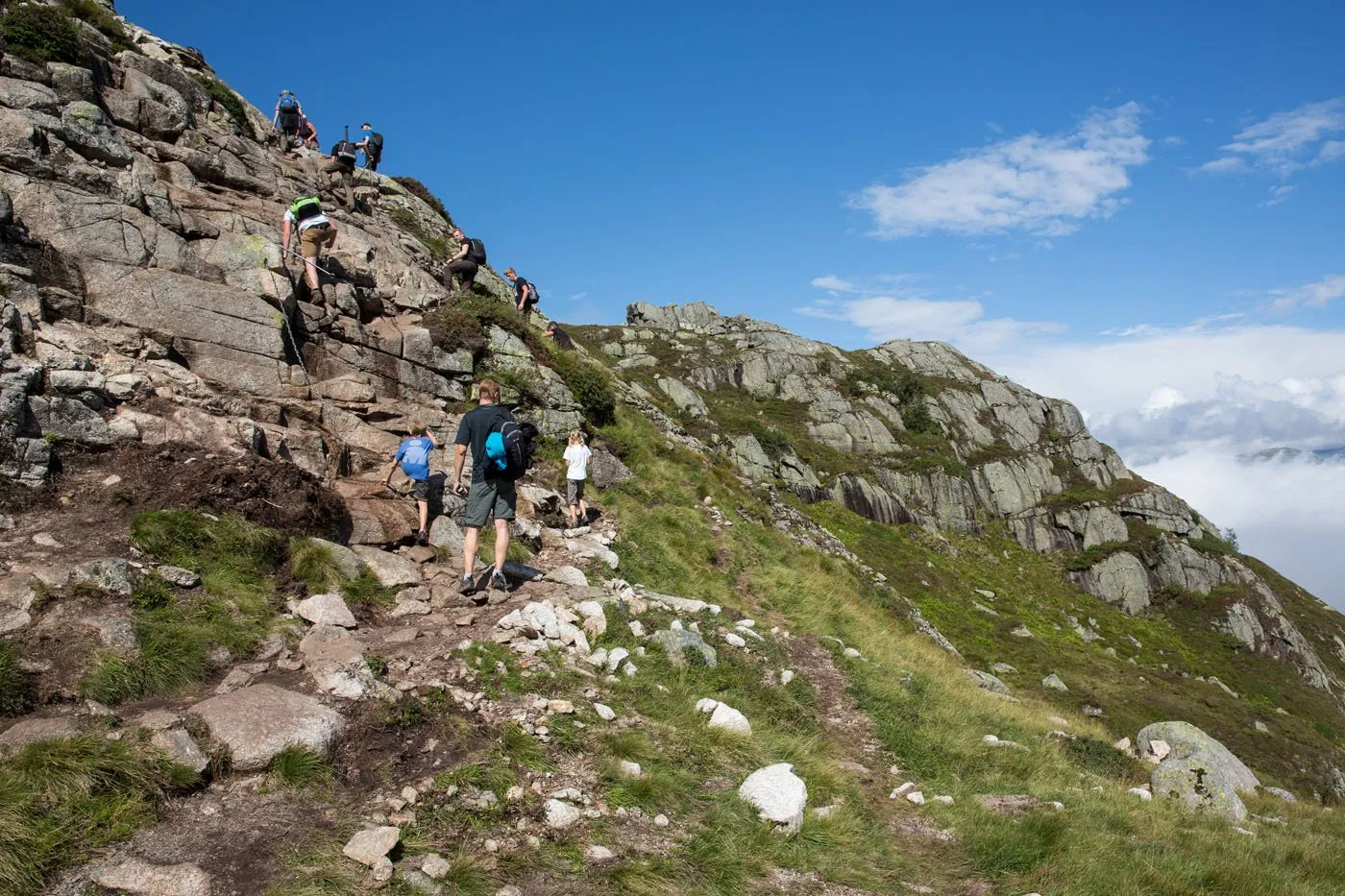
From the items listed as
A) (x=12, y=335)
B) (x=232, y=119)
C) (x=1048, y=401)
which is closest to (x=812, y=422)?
(x=1048, y=401)

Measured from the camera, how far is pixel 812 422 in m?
67.0

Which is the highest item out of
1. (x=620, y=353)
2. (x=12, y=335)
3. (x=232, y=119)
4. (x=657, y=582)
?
(x=620, y=353)

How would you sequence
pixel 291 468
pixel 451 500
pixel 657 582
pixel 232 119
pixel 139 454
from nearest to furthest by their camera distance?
pixel 139 454, pixel 291 468, pixel 451 500, pixel 657 582, pixel 232 119

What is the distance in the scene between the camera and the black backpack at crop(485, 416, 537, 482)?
9641mm

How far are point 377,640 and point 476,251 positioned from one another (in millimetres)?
20249

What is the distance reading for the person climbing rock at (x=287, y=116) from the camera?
91.9ft

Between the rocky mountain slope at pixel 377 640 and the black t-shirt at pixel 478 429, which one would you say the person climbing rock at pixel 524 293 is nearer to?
the rocky mountain slope at pixel 377 640

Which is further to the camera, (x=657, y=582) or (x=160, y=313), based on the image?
(x=657, y=582)

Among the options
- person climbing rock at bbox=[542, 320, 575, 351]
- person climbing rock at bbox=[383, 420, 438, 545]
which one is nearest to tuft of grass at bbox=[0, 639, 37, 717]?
person climbing rock at bbox=[383, 420, 438, 545]

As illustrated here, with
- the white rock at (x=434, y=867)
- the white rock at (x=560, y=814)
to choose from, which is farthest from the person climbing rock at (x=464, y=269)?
the white rock at (x=434, y=867)

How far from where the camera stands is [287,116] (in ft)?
92.4

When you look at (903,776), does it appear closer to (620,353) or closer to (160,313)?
(160,313)

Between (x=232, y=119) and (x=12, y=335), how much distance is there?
18834 millimetres

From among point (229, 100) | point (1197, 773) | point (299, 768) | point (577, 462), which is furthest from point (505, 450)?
point (229, 100)
